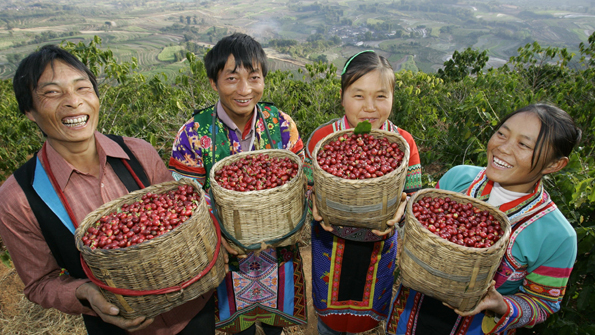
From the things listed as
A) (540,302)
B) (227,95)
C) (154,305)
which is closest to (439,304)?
(540,302)

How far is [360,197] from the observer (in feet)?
5.77

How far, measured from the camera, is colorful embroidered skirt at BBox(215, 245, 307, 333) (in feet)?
7.72

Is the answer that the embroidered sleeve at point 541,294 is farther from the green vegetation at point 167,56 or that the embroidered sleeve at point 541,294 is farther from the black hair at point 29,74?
the green vegetation at point 167,56

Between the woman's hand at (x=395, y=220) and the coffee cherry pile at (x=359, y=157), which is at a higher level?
the coffee cherry pile at (x=359, y=157)

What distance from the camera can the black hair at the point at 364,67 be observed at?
214 cm

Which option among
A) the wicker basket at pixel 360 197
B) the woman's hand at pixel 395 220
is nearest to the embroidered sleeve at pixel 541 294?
the woman's hand at pixel 395 220

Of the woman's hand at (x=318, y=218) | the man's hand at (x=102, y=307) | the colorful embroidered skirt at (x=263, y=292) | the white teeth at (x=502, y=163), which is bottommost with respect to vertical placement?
the colorful embroidered skirt at (x=263, y=292)

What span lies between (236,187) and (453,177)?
1.64m

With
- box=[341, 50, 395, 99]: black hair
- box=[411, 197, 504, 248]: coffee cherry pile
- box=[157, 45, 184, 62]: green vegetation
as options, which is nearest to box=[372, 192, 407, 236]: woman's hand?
box=[411, 197, 504, 248]: coffee cherry pile

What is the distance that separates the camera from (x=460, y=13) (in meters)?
90.1

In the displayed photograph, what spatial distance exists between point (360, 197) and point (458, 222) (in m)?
0.58

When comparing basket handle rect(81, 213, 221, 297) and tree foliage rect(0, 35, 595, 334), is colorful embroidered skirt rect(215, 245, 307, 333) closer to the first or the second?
basket handle rect(81, 213, 221, 297)

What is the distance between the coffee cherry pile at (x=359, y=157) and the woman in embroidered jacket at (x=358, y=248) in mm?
176

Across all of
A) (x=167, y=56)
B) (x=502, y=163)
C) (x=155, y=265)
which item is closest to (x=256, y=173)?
(x=155, y=265)
